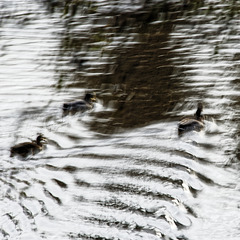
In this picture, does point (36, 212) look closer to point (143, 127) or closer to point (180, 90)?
point (143, 127)

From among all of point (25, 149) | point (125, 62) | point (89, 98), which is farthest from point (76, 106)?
point (125, 62)

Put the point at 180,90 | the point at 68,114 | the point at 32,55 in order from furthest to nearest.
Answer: the point at 32,55 < the point at 180,90 < the point at 68,114

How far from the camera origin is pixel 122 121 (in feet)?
44.4

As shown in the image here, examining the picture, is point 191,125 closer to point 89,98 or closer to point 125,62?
point 89,98

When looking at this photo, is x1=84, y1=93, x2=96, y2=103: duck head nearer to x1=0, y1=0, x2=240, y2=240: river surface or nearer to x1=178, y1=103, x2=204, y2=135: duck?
x1=0, y1=0, x2=240, y2=240: river surface

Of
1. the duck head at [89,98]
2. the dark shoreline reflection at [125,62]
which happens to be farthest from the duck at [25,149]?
the duck head at [89,98]

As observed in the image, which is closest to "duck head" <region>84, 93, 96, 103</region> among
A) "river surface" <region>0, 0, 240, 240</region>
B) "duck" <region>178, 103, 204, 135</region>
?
"river surface" <region>0, 0, 240, 240</region>

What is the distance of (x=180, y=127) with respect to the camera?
41.4 ft

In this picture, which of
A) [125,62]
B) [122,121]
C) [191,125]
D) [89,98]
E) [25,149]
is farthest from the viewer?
[125,62]

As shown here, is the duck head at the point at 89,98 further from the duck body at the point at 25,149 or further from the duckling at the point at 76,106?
the duck body at the point at 25,149

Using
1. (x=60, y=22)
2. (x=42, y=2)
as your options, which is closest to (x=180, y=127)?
(x=60, y=22)

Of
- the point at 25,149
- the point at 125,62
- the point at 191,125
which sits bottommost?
the point at 125,62

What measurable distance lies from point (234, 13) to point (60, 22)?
15.7ft

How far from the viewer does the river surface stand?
390 inches
